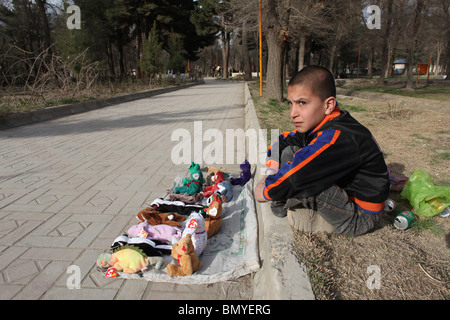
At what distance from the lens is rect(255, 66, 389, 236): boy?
1.94 meters

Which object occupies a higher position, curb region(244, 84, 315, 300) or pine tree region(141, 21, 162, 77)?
pine tree region(141, 21, 162, 77)

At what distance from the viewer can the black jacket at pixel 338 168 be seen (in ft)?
6.33

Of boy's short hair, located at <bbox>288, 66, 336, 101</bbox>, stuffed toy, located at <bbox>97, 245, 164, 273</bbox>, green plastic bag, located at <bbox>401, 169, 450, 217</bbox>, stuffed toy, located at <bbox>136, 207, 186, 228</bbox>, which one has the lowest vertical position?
stuffed toy, located at <bbox>97, 245, 164, 273</bbox>

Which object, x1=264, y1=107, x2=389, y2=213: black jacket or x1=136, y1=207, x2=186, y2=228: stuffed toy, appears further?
x1=136, y1=207, x2=186, y2=228: stuffed toy

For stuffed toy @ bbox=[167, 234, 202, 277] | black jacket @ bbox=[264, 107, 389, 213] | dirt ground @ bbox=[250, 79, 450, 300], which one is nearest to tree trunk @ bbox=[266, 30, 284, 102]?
dirt ground @ bbox=[250, 79, 450, 300]

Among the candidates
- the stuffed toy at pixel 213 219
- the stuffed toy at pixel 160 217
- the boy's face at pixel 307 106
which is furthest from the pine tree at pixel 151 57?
the boy's face at pixel 307 106

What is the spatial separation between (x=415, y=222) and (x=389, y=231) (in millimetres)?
320

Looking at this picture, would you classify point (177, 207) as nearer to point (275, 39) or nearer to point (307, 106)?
point (307, 106)

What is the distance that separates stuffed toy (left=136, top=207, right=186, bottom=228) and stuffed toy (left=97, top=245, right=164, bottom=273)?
0.48m

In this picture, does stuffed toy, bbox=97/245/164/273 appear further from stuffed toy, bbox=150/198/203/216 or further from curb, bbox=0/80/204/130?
curb, bbox=0/80/204/130

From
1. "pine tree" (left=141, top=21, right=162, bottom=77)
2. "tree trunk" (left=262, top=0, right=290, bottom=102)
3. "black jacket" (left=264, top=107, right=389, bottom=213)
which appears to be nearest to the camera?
"black jacket" (left=264, top=107, right=389, bottom=213)

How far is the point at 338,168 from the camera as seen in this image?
1.95 meters
